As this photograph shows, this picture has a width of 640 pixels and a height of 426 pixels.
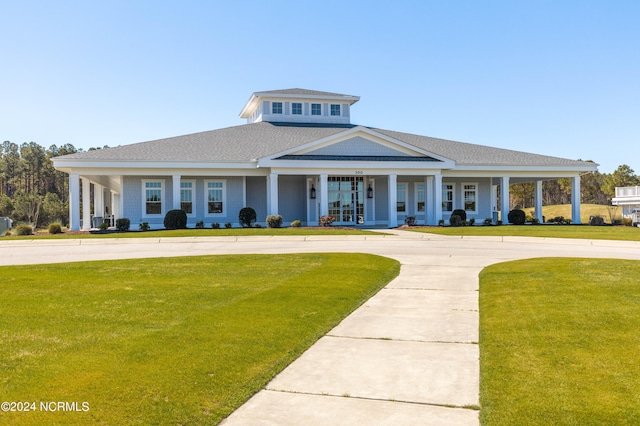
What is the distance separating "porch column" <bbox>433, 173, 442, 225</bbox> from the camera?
112 ft

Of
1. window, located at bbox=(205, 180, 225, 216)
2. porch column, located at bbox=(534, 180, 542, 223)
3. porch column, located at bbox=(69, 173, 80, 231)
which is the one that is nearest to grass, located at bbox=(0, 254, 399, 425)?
porch column, located at bbox=(69, 173, 80, 231)

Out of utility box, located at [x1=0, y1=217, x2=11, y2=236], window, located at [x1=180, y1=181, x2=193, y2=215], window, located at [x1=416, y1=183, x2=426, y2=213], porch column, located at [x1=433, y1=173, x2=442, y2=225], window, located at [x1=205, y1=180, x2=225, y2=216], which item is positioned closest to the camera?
utility box, located at [x1=0, y1=217, x2=11, y2=236]

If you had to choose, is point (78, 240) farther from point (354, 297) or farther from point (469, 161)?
point (469, 161)

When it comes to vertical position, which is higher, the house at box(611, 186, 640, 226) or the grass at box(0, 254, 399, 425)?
the house at box(611, 186, 640, 226)

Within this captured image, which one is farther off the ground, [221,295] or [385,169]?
[385,169]

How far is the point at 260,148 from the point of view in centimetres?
3459

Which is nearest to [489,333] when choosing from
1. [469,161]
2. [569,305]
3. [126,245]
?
[569,305]

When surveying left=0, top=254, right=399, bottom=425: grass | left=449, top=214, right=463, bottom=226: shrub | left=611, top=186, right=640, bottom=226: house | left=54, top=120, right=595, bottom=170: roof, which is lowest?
left=0, top=254, right=399, bottom=425: grass

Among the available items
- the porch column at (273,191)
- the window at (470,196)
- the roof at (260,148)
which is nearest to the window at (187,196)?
the roof at (260,148)

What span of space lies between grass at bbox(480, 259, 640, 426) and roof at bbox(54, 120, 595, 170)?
23.7 meters

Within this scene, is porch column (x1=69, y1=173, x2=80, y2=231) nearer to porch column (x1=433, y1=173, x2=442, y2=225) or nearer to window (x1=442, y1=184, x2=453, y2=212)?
porch column (x1=433, y1=173, x2=442, y2=225)

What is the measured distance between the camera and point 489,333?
24.5 ft

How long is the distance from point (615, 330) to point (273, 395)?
4685 millimetres

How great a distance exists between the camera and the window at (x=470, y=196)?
128 ft
